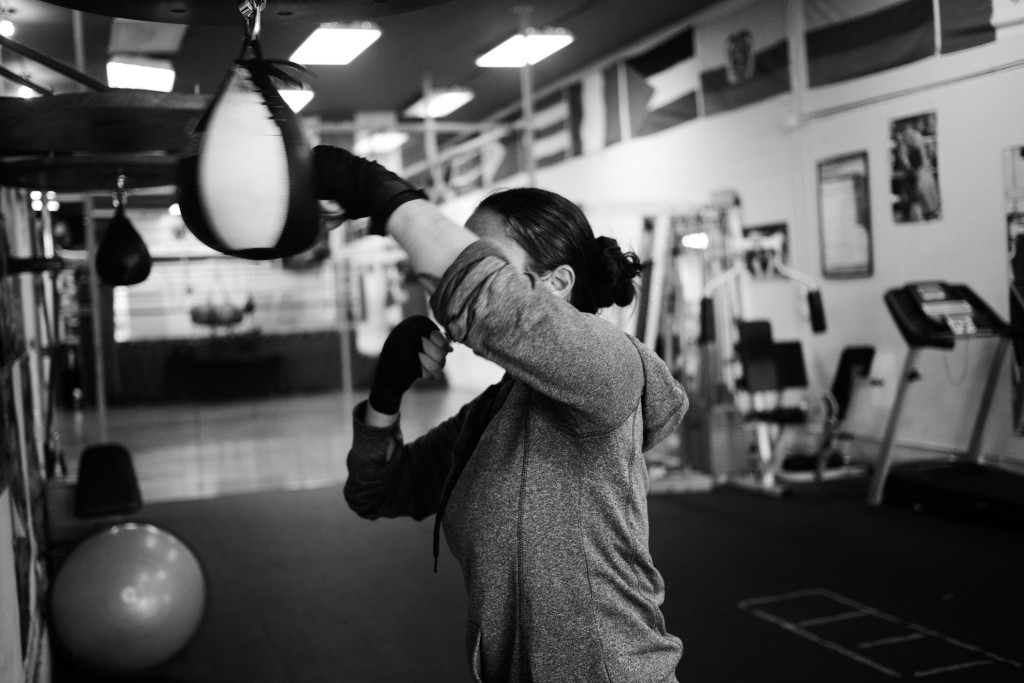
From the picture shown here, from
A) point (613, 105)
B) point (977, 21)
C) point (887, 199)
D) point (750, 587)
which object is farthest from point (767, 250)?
point (750, 587)

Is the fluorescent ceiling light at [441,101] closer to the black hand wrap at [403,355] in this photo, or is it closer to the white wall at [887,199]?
the white wall at [887,199]

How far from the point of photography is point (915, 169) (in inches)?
225

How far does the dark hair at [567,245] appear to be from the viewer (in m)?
1.14

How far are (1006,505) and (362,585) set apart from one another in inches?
125

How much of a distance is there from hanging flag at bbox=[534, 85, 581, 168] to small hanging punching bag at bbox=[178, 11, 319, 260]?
8.91 meters

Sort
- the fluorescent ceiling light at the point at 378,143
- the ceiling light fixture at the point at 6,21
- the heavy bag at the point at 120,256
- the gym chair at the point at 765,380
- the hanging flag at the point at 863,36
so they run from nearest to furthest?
the ceiling light fixture at the point at 6,21 < the heavy bag at the point at 120,256 < the hanging flag at the point at 863,36 < the gym chair at the point at 765,380 < the fluorescent ceiling light at the point at 378,143

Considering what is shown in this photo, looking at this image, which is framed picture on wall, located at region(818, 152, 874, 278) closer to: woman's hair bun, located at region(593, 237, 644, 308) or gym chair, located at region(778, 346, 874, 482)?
gym chair, located at region(778, 346, 874, 482)

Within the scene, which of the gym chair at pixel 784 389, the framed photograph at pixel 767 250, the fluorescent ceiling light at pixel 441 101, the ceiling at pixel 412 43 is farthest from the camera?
the fluorescent ceiling light at pixel 441 101

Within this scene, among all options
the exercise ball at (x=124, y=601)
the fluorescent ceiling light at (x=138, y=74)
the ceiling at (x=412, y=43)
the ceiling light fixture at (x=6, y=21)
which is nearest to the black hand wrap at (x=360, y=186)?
the ceiling light fixture at (x=6, y=21)

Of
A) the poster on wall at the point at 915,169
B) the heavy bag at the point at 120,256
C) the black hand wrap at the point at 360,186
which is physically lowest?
the black hand wrap at the point at 360,186

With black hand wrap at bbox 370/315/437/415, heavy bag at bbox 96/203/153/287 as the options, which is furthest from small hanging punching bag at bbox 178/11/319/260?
heavy bag at bbox 96/203/153/287

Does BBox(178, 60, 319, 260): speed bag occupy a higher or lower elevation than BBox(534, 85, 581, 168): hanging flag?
lower

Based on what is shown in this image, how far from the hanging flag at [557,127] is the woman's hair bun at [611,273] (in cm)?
861

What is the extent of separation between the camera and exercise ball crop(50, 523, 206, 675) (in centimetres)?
293
